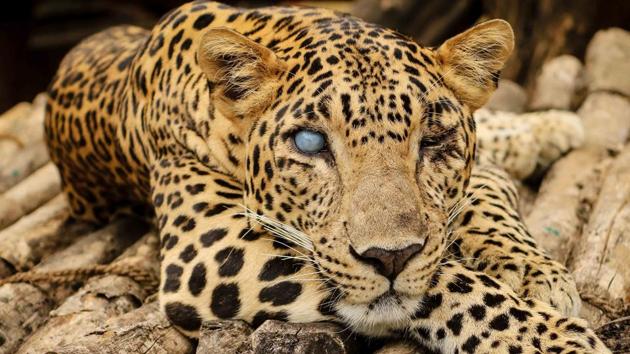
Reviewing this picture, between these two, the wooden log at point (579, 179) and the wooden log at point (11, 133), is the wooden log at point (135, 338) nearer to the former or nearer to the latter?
the wooden log at point (579, 179)

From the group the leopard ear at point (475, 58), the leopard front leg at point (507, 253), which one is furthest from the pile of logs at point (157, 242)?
the leopard ear at point (475, 58)

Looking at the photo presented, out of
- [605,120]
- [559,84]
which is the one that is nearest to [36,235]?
[605,120]

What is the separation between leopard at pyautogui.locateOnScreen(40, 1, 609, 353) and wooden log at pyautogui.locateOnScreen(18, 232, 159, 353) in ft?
2.28

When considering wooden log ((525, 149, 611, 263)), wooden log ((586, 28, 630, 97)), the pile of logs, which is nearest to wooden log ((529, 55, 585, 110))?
the pile of logs

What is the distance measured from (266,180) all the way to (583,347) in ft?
5.64

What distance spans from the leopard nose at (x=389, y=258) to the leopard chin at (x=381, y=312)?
16 centimetres

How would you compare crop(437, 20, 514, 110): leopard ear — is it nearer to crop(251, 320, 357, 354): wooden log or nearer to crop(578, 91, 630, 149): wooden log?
crop(251, 320, 357, 354): wooden log

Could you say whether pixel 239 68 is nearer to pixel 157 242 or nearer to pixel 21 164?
pixel 157 242

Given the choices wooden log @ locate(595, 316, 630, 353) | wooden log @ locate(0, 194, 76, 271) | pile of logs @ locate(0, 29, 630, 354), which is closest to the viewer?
wooden log @ locate(595, 316, 630, 353)

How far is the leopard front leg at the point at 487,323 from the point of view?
4391 mm

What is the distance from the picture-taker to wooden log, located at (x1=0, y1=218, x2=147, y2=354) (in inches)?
236

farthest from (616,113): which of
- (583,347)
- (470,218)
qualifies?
(583,347)

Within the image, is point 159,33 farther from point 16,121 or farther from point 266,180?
point 16,121

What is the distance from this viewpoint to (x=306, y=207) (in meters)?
4.80
